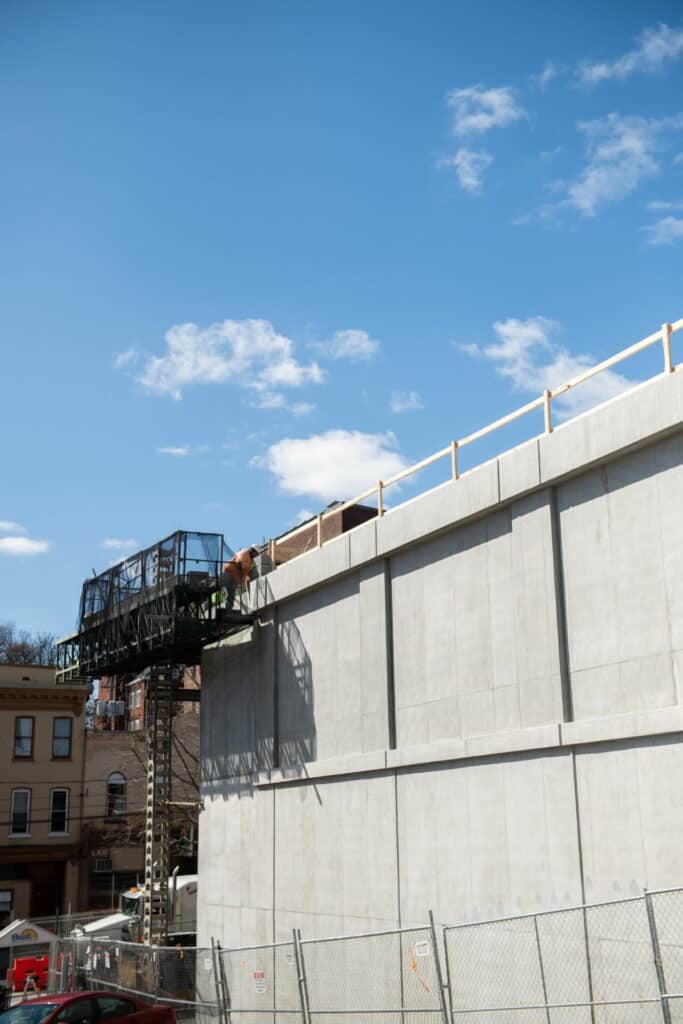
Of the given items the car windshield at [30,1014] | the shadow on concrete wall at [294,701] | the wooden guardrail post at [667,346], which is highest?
the wooden guardrail post at [667,346]

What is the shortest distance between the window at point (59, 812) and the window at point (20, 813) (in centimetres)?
112

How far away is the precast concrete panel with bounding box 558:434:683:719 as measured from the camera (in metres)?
16.0

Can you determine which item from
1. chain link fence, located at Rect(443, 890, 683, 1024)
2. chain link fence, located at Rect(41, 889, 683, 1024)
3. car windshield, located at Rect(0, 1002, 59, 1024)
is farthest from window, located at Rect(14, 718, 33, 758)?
chain link fence, located at Rect(443, 890, 683, 1024)

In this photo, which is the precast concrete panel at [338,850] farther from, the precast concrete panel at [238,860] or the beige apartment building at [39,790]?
the beige apartment building at [39,790]

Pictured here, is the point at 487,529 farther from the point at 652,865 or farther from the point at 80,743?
the point at 80,743

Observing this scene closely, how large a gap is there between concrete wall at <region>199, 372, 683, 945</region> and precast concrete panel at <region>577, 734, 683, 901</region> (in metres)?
0.03

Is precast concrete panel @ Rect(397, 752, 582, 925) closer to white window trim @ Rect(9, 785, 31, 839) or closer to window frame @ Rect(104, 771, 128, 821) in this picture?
white window trim @ Rect(9, 785, 31, 839)

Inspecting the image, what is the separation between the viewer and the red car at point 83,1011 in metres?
16.6

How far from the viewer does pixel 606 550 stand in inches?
680

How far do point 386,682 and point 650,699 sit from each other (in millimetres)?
7710

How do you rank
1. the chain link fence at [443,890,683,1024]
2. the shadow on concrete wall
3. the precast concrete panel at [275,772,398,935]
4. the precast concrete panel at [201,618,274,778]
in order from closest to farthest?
the chain link fence at [443,890,683,1024], the precast concrete panel at [275,772,398,935], the shadow on concrete wall, the precast concrete panel at [201,618,274,778]

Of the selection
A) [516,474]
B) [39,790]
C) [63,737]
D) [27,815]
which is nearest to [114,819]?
[39,790]

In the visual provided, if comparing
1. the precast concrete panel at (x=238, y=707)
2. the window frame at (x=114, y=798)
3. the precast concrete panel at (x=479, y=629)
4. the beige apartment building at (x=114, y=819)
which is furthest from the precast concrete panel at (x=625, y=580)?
the window frame at (x=114, y=798)

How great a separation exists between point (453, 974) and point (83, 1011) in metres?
6.29
